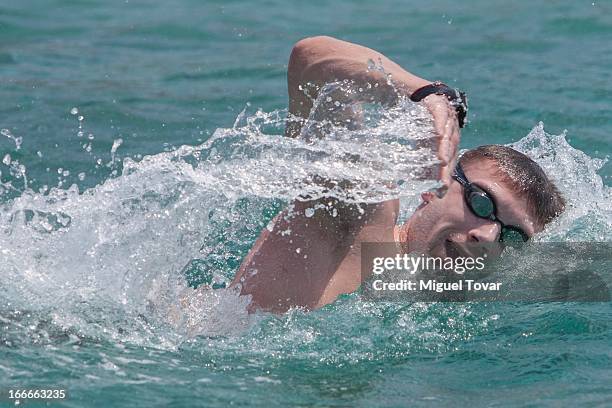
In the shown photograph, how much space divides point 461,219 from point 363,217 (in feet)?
1.32

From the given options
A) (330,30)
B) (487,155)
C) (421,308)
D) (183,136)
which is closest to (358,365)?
(421,308)

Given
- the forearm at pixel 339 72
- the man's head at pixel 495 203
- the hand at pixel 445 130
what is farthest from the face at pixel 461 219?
the forearm at pixel 339 72

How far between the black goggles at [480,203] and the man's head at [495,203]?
1 cm

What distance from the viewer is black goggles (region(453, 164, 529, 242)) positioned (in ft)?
12.4

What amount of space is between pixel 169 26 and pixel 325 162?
6.31m

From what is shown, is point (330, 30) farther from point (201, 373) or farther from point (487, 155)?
point (201, 373)

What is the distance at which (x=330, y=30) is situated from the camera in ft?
30.5

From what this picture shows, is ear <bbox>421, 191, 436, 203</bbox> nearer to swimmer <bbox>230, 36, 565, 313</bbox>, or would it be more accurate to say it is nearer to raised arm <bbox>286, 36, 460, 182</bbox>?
swimmer <bbox>230, 36, 565, 313</bbox>

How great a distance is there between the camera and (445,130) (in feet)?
11.4

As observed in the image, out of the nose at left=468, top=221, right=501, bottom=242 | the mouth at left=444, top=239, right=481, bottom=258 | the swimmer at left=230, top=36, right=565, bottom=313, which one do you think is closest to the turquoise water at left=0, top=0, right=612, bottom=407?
the swimmer at left=230, top=36, right=565, bottom=313

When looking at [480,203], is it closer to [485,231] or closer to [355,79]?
[485,231]

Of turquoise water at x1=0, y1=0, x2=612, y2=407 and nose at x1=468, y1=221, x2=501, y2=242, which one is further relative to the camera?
nose at x1=468, y1=221, x2=501, y2=242

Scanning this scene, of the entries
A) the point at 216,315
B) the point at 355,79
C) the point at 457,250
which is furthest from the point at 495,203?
the point at 216,315

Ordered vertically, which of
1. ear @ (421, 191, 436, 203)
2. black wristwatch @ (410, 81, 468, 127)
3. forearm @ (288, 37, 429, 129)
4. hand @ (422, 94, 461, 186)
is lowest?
ear @ (421, 191, 436, 203)
